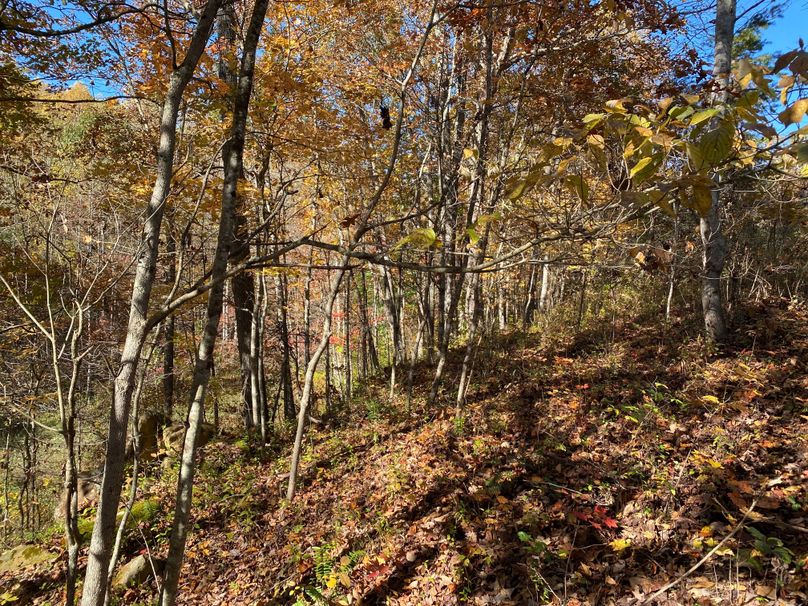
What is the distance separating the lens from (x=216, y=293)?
10.1 feet

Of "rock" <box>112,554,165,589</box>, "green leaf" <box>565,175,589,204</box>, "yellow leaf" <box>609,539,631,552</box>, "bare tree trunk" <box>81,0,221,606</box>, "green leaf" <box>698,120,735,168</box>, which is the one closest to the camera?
"green leaf" <box>698,120,735,168</box>

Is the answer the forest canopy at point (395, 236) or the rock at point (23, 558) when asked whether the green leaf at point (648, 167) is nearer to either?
the forest canopy at point (395, 236)

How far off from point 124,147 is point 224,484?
6.33 m

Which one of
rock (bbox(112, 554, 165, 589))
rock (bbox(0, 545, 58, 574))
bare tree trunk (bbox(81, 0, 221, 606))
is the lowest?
rock (bbox(0, 545, 58, 574))

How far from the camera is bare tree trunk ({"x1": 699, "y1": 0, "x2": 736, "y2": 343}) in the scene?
6.30 meters

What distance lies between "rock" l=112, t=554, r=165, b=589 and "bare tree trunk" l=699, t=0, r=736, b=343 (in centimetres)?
902

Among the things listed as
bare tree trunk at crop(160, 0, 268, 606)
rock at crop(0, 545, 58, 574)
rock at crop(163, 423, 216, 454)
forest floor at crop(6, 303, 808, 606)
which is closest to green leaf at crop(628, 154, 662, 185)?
forest floor at crop(6, 303, 808, 606)

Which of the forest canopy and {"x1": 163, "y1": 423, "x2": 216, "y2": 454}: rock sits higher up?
the forest canopy

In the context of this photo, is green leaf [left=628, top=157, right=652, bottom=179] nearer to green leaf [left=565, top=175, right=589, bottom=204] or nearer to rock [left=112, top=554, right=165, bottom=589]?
green leaf [left=565, top=175, right=589, bottom=204]

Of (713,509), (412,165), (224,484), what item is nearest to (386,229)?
(412,165)

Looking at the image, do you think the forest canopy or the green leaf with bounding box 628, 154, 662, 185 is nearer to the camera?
the green leaf with bounding box 628, 154, 662, 185

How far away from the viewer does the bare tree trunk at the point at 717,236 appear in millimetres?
6297

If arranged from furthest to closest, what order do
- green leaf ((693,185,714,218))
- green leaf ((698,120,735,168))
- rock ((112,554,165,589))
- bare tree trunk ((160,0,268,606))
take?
rock ((112,554,165,589))
bare tree trunk ((160,0,268,606))
green leaf ((693,185,714,218))
green leaf ((698,120,735,168))

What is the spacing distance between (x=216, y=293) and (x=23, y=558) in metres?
6.96
